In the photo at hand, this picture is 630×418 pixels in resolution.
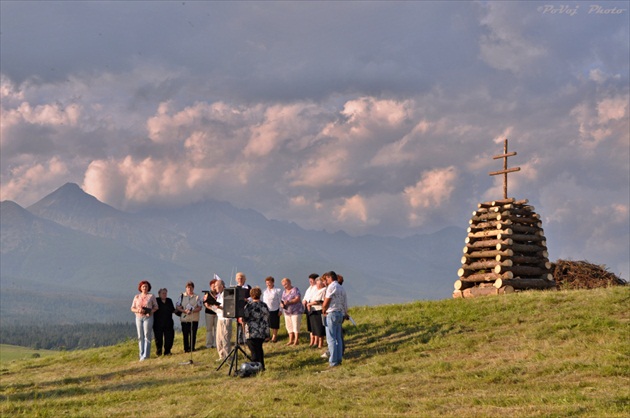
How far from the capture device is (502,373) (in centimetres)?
1520

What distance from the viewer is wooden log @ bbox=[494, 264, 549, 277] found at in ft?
99.1

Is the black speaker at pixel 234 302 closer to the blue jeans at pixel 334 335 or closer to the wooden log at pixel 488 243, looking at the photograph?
the blue jeans at pixel 334 335

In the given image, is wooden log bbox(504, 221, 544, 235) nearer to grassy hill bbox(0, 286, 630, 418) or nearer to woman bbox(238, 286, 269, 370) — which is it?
grassy hill bbox(0, 286, 630, 418)

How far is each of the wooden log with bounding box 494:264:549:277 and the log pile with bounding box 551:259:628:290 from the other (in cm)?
342

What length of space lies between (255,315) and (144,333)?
761cm

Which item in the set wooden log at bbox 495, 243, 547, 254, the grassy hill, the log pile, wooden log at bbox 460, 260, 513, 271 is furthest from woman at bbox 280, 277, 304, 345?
the log pile

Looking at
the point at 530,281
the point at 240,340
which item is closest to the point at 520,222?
the point at 530,281

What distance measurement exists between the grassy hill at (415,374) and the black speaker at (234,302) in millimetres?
1785

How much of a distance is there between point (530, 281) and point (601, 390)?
18.5 metres

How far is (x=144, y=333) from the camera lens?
23969 millimetres

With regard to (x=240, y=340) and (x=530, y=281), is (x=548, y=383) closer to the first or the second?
(x=240, y=340)

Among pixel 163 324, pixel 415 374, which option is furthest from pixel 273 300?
pixel 415 374

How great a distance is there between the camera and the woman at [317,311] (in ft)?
67.2

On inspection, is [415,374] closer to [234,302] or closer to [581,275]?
[234,302]
